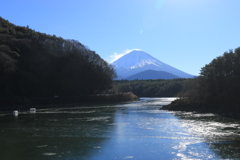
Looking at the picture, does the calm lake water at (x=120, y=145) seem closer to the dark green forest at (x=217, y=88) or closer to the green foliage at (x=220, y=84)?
the dark green forest at (x=217, y=88)

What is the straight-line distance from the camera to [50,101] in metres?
47.4

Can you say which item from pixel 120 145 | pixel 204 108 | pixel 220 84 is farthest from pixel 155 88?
pixel 120 145

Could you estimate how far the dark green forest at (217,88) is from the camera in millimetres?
30766

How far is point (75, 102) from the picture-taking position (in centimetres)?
5319

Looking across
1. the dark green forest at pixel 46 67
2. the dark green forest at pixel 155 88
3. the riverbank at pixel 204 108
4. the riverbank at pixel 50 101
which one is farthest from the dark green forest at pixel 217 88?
the dark green forest at pixel 155 88

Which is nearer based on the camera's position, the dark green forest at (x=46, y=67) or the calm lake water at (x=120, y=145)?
the calm lake water at (x=120, y=145)

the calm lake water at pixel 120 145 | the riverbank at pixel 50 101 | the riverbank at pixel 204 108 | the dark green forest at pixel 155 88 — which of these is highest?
the dark green forest at pixel 155 88

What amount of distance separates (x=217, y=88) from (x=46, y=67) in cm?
3297

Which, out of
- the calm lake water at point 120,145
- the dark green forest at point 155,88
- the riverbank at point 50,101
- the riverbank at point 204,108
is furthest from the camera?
the dark green forest at point 155,88

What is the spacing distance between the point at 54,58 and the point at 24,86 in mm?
10388

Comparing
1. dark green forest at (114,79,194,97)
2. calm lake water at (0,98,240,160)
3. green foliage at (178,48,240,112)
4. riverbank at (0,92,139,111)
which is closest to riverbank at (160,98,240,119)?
green foliage at (178,48,240,112)

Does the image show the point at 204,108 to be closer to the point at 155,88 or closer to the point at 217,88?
the point at 217,88

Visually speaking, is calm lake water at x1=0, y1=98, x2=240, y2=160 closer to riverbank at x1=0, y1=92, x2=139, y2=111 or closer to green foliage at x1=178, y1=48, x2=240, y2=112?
green foliage at x1=178, y1=48, x2=240, y2=112

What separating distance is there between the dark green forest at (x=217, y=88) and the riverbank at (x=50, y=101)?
2360 cm
